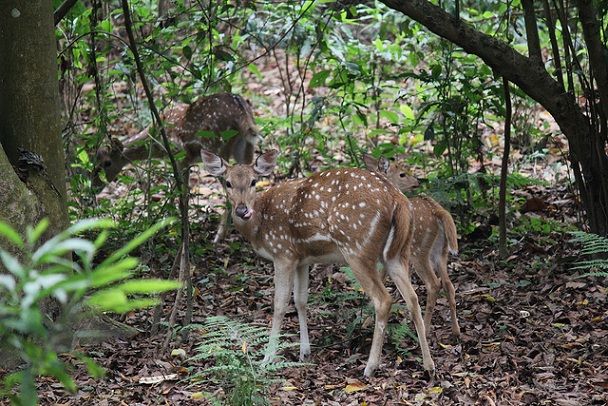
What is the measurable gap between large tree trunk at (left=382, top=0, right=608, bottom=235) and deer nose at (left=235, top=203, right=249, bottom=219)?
5.94 ft

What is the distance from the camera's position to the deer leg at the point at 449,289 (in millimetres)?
6379

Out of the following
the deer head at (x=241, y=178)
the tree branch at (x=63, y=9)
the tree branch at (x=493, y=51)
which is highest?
the tree branch at (x=63, y=9)

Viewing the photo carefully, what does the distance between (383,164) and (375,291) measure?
2376mm

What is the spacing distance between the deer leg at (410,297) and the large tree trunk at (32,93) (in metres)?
2.20

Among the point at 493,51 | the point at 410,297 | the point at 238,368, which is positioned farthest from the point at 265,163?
the point at 238,368

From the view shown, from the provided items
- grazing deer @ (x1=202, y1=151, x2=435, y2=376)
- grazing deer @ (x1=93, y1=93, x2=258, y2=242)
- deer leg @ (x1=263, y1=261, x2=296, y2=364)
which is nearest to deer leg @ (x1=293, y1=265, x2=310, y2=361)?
grazing deer @ (x1=202, y1=151, x2=435, y2=376)

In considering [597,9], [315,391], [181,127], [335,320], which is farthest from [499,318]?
[181,127]

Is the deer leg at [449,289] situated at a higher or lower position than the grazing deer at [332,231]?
lower

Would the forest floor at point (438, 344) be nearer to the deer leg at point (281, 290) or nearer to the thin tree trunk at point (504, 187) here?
the thin tree trunk at point (504, 187)

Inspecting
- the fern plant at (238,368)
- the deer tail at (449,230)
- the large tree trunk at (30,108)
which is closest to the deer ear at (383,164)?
the deer tail at (449,230)

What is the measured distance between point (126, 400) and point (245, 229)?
182 cm

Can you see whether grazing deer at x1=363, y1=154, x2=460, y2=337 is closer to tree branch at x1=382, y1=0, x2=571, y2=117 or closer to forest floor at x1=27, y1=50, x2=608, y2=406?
forest floor at x1=27, y1=50, x2=608, y2=406

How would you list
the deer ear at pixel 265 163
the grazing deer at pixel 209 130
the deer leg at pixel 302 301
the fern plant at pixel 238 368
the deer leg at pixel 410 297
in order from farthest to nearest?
the grazing deer at pixel 209 130 < the deer ear at pixel 265 163 < the deer leg at pixel 302 301 < the deer leg at pixel 410 297 < the fern plant at pixel 238 368

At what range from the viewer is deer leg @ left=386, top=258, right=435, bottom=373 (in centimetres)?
571
